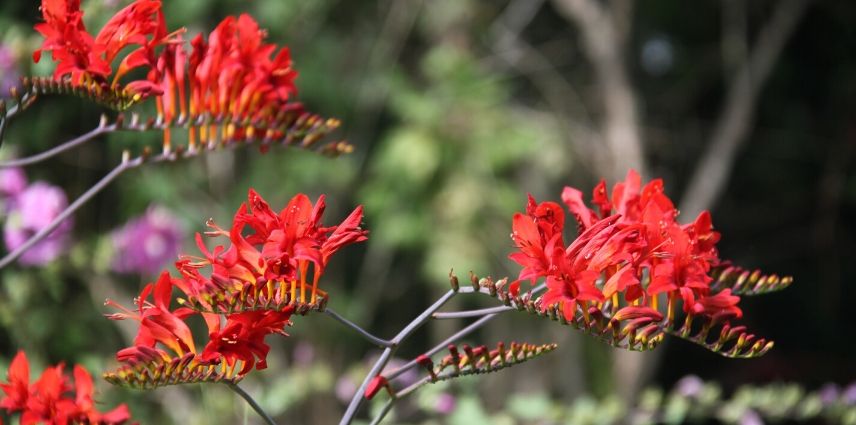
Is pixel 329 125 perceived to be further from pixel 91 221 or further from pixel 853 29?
pixel 853 29

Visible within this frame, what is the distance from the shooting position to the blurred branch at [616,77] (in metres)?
4.86

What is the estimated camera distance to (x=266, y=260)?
4.15 ft

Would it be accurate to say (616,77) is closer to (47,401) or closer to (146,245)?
(146,245)

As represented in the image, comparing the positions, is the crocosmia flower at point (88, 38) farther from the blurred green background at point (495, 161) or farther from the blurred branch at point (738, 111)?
the blurred branch at point (738, 111)

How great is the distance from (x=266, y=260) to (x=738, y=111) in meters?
4.41

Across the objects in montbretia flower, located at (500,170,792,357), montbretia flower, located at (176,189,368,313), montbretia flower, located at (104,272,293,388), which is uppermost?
montbretia flower, located at (500,170,792,357)

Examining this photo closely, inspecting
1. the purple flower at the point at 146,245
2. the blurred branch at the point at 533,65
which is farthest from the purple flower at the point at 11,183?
the blurred branch at the point at 533,65

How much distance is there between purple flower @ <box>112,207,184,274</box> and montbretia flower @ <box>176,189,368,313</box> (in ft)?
8.17

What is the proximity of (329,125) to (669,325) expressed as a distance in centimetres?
74

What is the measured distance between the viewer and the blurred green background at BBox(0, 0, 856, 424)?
16.1ft

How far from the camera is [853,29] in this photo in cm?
670

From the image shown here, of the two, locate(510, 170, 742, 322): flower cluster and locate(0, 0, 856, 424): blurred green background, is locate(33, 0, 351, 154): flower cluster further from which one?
locate(0, 0, 856, 424): blurred green background

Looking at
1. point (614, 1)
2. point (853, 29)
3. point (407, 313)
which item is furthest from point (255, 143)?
point (853, 29)

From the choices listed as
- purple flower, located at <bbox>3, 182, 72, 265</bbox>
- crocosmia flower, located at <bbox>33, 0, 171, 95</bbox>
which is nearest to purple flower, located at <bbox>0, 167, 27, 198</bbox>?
purple flower, located at <bbox>3, 182, 72, 265</bbox>
